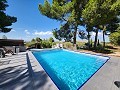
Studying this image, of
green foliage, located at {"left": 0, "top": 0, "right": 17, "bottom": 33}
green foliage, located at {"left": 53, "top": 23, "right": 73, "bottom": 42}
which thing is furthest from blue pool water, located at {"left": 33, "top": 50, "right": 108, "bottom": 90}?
green foliage, located at {"left": 53, "top": 23, "right": 73, "bottom": 42}

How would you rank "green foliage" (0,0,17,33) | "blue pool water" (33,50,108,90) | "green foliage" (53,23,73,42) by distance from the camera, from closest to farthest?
"blue pool water" (33,50,108,90) → "green foliage" (0,0,17,33) → "green foliage" (53,23,73,42)

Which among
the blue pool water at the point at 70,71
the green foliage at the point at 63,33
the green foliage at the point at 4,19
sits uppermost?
the green foliage at the point at 4,19

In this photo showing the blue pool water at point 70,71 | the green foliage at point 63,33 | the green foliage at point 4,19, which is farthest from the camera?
the green foliage at point 63,33

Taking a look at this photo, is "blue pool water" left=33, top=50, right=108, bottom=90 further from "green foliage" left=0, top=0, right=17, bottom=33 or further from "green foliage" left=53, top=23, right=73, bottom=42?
"green foliage" left=53, top=23, right=73, bottom=42

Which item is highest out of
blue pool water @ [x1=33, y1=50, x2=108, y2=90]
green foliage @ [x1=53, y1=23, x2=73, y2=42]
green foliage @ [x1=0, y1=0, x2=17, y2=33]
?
green foliage @ [x1=0, y1=0, x2=17, y2=33]

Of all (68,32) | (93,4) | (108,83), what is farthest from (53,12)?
(108,83)

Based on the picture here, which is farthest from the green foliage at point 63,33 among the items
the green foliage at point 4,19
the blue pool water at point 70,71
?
the green foliage at point 4,19

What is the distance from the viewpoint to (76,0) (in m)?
18.5

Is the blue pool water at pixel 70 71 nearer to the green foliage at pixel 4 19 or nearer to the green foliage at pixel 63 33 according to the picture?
the green foliage at pixel 4 19

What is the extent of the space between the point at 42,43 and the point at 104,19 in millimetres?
11914

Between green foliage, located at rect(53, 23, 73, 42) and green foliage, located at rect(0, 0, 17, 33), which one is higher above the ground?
green foliage, located at rect(0, 0, 17, 33)

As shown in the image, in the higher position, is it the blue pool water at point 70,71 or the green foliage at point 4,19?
the green foliage at point 4,19

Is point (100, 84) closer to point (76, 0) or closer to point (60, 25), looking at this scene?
point (76, 0)

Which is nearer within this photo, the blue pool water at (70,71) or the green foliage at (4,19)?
the blue pool water at (70,71)
